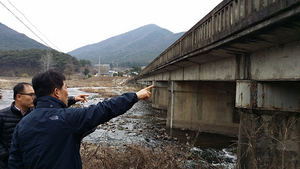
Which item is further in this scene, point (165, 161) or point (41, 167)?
point (165, 161)

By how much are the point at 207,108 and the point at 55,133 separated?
38.3ft

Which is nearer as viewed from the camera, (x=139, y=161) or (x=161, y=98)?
(x=139, y=161)

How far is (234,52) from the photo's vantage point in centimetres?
598

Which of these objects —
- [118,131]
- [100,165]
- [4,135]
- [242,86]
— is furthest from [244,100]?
[118,131]

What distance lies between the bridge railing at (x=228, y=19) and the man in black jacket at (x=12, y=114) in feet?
12.0

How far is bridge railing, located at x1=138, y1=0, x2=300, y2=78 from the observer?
141 inches

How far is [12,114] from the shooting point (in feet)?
9.40

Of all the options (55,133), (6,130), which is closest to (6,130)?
(6,130)

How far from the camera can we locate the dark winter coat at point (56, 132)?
1.69m

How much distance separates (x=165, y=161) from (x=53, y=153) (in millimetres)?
3210

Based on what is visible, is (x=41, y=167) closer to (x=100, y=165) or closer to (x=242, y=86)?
(x=100, y=165)

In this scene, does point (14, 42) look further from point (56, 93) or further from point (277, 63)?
point (277, 63)

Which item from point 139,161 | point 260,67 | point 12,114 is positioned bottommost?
point 139,161

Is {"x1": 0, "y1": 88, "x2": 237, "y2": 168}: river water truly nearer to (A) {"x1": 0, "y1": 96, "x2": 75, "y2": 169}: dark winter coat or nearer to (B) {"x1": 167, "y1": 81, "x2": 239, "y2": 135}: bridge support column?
A: (B) {"x1": 167, "y1": 81, "x2": 239, "y2": 135}: bridge support column
